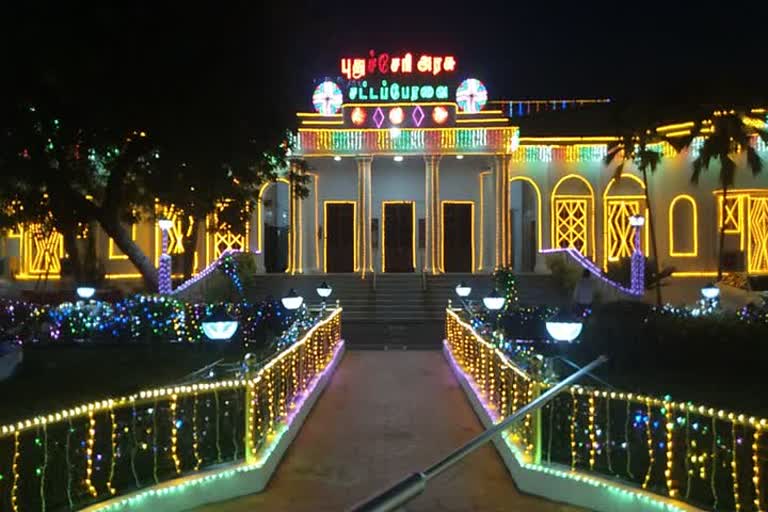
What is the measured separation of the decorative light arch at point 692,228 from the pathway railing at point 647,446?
831 inches

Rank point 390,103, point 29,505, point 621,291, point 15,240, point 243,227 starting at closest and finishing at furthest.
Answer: point 29,505, point 243,227, point 621,291, point 390,103, point 15,240

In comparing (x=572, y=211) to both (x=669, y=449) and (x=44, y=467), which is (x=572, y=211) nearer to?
(x=669, y=449)

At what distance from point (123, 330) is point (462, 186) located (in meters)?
15.3

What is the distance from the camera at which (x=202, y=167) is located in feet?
35.3

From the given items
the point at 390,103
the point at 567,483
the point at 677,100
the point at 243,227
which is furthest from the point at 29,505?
the point at 677,100

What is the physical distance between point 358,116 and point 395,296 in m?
6.24

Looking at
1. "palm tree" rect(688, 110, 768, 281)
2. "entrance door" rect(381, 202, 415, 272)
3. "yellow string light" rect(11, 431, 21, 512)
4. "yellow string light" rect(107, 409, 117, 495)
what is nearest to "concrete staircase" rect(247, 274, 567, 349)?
"entrance door" rect(381, 202, 415, 272)

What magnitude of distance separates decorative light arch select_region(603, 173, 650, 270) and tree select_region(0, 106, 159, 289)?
16.5 metres

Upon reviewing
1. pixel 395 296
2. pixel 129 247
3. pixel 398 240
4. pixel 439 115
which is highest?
pixel 439 115

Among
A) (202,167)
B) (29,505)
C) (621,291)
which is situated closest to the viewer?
(29,505)

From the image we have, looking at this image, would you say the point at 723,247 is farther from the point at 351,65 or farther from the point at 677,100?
the point at 351,65

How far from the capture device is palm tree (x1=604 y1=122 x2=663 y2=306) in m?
26.0

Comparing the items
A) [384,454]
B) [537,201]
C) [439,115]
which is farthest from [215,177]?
[537,201]

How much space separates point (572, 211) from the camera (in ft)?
91.8
